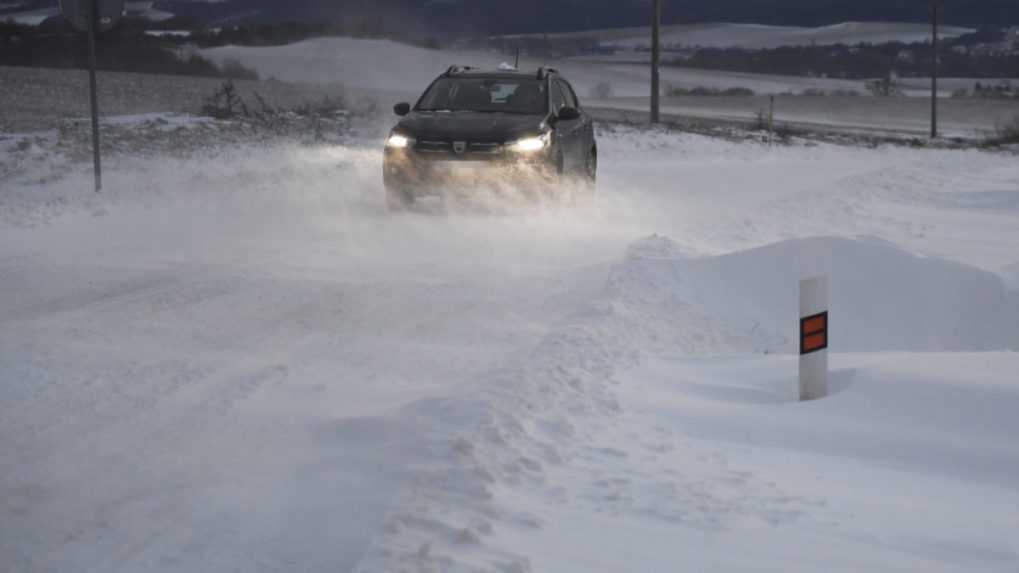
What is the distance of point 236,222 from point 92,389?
6885 mm

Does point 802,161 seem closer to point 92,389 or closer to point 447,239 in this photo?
point 447,239

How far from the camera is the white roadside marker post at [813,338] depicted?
587 centimetres

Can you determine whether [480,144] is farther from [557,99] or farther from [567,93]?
[567,93]

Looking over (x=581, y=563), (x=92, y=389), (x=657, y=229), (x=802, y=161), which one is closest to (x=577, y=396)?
(x=581, y=563)

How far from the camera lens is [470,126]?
42.5ft

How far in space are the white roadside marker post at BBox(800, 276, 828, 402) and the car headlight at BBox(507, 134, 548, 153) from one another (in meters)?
7.20

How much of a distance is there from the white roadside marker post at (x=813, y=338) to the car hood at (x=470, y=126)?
23.9 feet

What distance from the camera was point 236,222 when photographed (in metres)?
12.5

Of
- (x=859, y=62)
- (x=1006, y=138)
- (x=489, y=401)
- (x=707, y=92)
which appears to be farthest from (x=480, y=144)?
(x=859, y=62)

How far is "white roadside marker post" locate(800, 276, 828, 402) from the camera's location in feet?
19.2

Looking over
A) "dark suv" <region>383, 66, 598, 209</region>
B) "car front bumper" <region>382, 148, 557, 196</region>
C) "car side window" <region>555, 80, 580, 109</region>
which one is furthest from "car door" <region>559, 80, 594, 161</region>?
"car front bumper" <region>382, 148, 557, 196</region>

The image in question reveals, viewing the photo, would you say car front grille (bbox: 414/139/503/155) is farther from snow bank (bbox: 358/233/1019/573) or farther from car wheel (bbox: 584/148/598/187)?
snow bank (bbox: 358/233/1019/573)

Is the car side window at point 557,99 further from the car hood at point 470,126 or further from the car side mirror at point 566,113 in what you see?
the car hood at point 470,126

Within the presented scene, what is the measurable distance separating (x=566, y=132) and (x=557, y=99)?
0.78 metres
